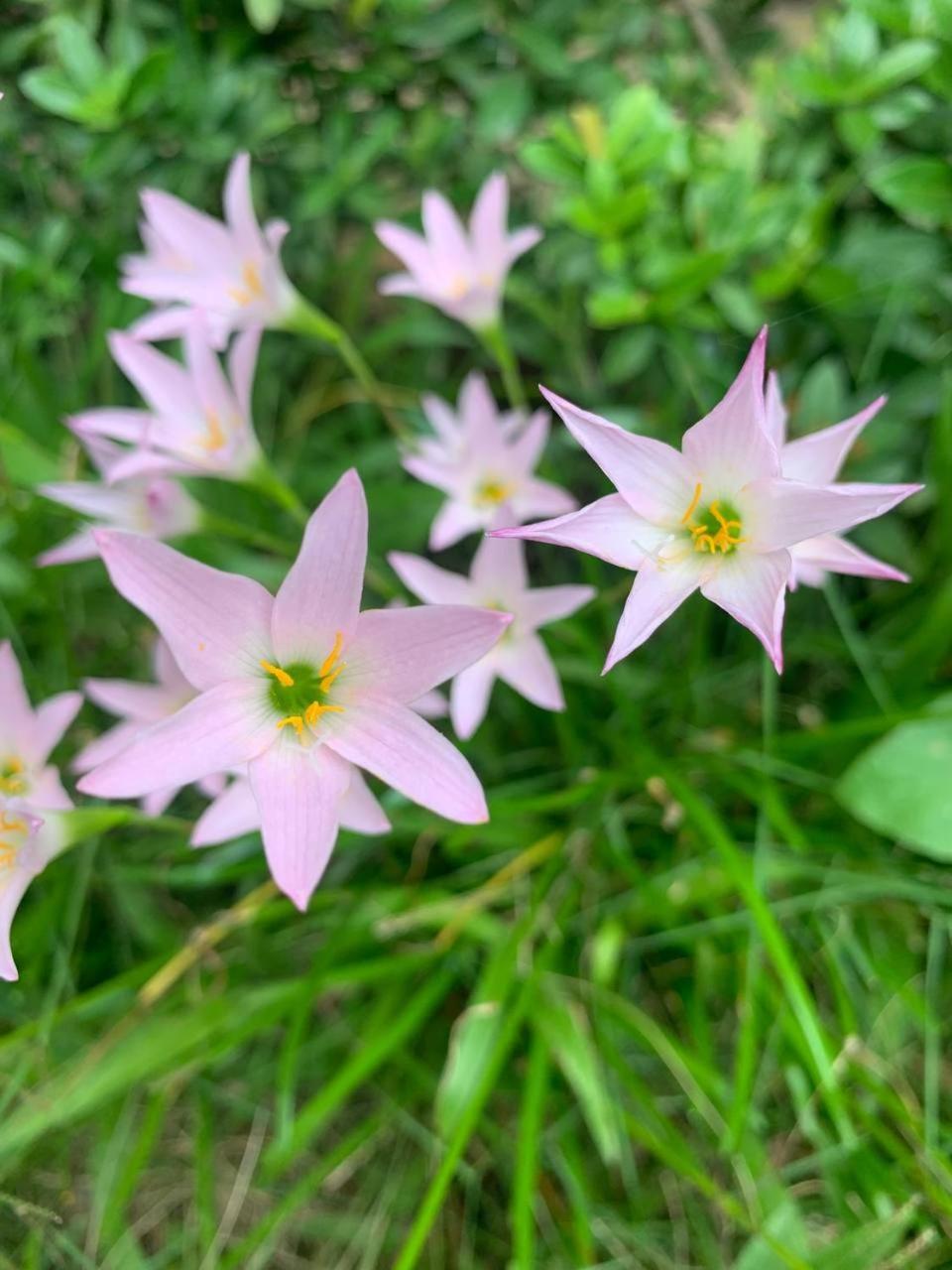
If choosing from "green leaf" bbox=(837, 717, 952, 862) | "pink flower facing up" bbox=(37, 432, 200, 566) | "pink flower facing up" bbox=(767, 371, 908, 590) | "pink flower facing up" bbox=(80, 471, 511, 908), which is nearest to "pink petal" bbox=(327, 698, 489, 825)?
"pink flower facing up" bbox=(80, 471, 511, 908)

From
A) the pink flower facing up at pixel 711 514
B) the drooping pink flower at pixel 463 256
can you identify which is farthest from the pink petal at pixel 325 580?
the drooping pink flower at pixel 463 256

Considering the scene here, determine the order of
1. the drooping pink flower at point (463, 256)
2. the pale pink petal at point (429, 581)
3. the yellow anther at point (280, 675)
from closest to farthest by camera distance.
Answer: the yellow anther at point (280, 675), the pale pink petal at point (429, 581), the drooping pink flower at point (463, 256)

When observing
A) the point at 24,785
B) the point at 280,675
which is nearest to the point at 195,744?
the point at 280,675

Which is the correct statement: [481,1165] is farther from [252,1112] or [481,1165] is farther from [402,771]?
[402,771]

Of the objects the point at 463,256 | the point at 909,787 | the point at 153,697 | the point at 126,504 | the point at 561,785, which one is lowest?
the point at 561,785

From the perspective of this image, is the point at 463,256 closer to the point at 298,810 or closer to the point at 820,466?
the point at 820,466

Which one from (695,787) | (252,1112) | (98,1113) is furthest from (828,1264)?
(98,1113)

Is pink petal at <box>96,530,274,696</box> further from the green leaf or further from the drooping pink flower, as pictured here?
the green leaf

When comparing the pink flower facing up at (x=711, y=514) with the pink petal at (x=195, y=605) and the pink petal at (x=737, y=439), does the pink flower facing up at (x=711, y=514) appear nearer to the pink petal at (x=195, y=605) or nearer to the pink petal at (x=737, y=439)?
the pink petal at (x=737, y=439)
